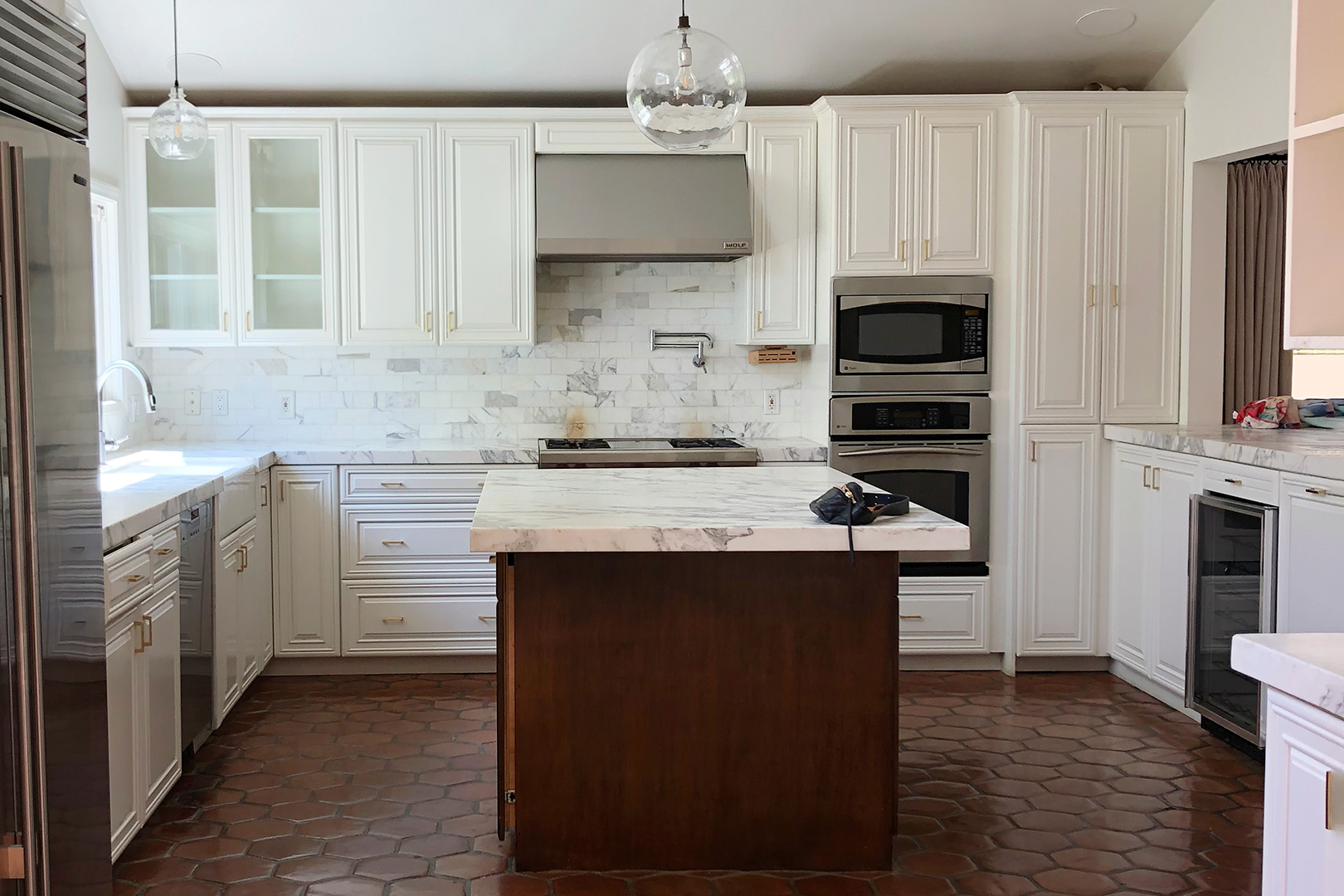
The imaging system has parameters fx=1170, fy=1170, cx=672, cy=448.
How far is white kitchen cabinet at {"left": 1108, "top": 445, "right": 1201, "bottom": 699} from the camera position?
418 cm

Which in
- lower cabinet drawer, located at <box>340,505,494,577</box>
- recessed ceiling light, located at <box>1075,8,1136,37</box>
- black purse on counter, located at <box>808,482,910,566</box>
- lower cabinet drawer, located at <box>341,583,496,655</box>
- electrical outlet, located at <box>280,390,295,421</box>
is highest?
recessed ceiling light, located at <box>1075,8,1136,37</box>

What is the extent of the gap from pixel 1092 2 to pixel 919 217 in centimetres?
103

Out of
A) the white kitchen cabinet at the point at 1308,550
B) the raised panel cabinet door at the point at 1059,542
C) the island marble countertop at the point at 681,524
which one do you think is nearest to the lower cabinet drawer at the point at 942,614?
the raised panel cabinet door at the point at 1059,542

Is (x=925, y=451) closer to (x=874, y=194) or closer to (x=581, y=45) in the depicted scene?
(x=874, y=194)

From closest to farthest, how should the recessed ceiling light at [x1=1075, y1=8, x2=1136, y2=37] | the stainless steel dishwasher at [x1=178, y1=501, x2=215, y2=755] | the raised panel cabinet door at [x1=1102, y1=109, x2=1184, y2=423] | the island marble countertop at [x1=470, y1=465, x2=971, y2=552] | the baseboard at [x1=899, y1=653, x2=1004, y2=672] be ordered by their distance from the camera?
the island marble countertop at [x1=470, y1=465, x2=971, y2=552] < the stainless steel dishwasher at [x1=178, y1=501, x2=215, y2=755] < the recessed ceiling light at [x1=1075, y1=8, x2=1136, y2=37] < the raised panel cabinet door at [x1=1102, y1=109, x2=1184, y2=423] < the baseboard at [x1=899, y1=653, x2=1004, y2=672]

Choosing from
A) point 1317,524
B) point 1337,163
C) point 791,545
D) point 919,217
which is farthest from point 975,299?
point 1337,163

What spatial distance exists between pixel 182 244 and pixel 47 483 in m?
3.18

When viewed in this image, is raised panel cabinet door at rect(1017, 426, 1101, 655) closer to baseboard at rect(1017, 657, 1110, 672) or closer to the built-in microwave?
baseboard at rect(1017, 657, 1110, 672)

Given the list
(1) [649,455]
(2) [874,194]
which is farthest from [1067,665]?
(2) [874,194]

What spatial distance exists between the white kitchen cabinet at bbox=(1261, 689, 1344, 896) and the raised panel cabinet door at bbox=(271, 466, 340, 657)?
3.92 meters

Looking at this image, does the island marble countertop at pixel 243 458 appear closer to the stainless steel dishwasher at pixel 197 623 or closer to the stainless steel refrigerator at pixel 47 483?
the stainless steel dishwasher at pixel 197 623

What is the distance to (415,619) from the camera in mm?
4809

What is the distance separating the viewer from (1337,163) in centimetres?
182

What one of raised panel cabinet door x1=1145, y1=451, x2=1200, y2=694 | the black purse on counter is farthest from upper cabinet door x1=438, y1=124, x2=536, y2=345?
raised panel cabinet door x1=1145, y1=451, x2=1200, y2=694
